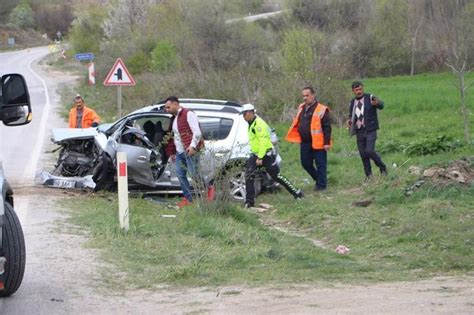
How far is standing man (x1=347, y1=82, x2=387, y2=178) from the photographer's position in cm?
1532

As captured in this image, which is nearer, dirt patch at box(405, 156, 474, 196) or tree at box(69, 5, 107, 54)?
dirt patch at box(405, 156, 474, 196)

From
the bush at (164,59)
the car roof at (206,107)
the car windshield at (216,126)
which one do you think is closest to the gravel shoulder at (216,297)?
the car windshield at (216,126)

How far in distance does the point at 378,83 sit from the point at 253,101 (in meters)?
17.0

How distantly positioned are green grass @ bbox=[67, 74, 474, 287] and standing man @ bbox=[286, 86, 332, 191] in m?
0.49

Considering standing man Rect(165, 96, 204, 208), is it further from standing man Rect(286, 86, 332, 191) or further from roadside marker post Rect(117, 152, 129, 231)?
standing man Rect(286, 86, 332, 191)

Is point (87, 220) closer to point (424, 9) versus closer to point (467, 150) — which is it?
point (467, 150)

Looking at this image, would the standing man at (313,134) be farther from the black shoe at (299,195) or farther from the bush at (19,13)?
the bush at (19,13)

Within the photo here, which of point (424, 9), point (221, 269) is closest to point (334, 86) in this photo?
point (221, 269)

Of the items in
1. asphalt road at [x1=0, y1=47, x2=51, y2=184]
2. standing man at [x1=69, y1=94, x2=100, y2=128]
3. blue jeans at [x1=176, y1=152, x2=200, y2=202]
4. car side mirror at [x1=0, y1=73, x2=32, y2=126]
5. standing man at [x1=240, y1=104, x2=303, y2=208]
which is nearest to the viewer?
car side mirror at [x1=0, y1=73, x2=32, y2=126]

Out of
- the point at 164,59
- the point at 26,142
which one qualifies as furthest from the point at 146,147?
the point at 164,59

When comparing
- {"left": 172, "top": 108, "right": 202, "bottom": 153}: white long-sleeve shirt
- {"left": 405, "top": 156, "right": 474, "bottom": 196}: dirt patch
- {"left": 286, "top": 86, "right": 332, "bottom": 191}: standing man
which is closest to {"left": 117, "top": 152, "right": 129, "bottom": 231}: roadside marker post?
{"left": 172, "top": 108, "right": 202, "bottom": 153}: white long-sleeve shirt

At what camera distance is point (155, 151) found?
14.9 m

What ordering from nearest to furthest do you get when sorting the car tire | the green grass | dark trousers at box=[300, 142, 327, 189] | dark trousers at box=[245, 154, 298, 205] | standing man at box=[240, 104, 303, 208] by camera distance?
1. the car tire
2. the green grass
3. standing man at box=[240, 104, 303, 208]
4. dark trousers at box=[245, 154, 298, 205]
5. dark trousers at box=[300, 142, 327, 189]

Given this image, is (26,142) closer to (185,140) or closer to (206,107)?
(206,107)
